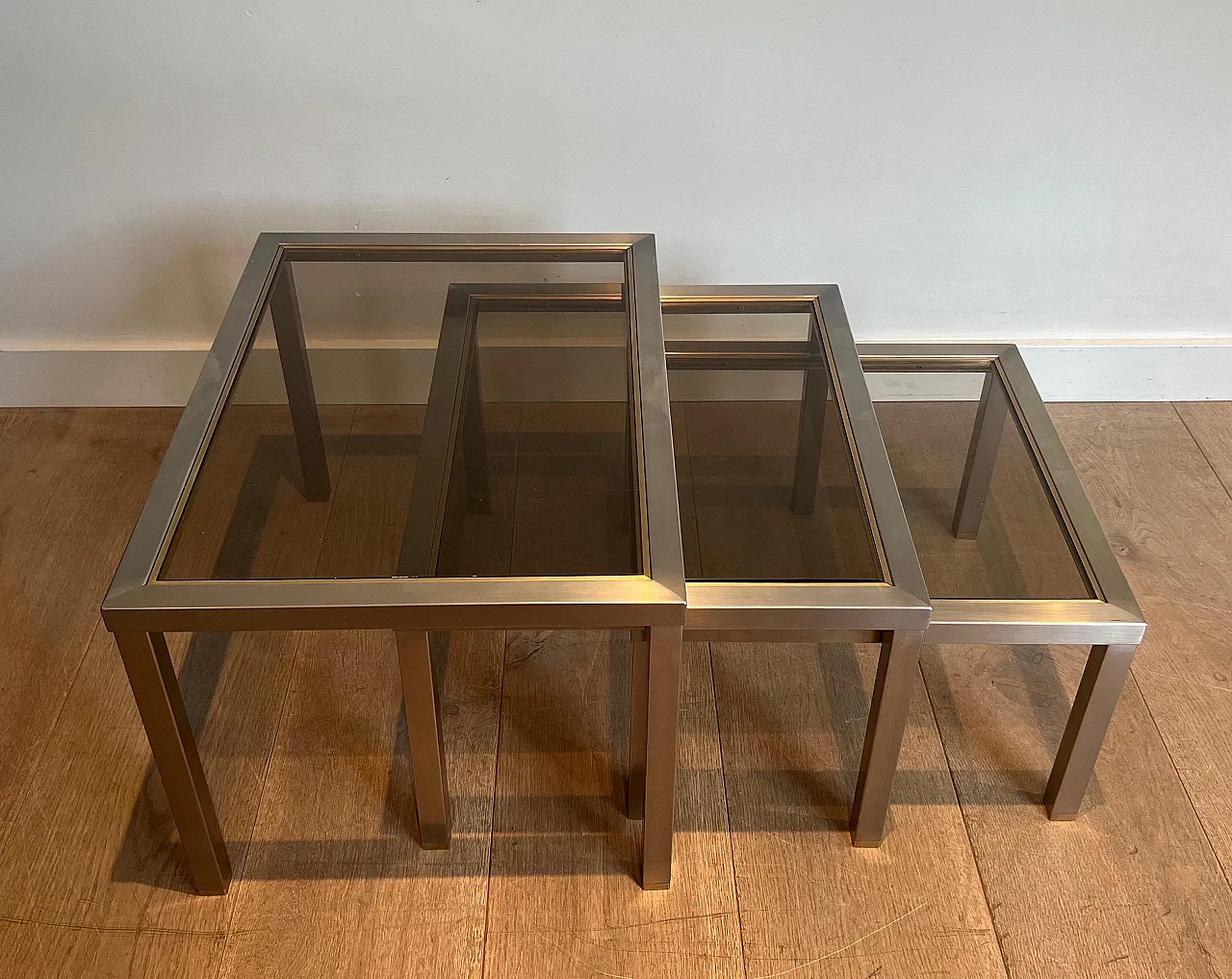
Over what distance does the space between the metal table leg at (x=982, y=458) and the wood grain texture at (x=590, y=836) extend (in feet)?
1.28

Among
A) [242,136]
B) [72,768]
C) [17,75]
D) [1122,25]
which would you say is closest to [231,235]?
[242,136]

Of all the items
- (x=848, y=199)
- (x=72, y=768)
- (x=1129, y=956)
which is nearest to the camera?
(x=1129, y=956)

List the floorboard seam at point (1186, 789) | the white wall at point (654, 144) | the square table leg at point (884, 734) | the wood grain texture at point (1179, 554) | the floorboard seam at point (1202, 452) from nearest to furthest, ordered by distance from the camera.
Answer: the square table leg at point (884, 734) → the floorboard seam at point (1186, 789) → the wood grain texture at point (1179, 554) → the white wall at point (654, 144) → the floorboard seam at point (1202, 452)

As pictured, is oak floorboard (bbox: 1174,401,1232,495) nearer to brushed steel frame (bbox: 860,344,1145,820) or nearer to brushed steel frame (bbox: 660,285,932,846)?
brushed steel frame (bbox: 860,344,1145,820)

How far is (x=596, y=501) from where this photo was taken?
3.47 feet

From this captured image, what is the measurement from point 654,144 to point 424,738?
0.93 metres

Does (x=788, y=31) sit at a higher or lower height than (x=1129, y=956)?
higher

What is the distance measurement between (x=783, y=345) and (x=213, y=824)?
2.67 feet

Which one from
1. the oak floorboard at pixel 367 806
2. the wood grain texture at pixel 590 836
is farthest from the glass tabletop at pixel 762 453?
the wood grain texture at pixel 590 836

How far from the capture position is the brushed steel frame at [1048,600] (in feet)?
3.71

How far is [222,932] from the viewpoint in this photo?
116 centimetres

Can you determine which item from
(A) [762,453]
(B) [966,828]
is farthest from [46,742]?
(B) [966,828]

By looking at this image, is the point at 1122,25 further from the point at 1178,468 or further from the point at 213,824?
the point at 213,824

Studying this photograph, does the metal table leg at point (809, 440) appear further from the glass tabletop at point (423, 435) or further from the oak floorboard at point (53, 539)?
the oak floorboard at point (53, 539)
